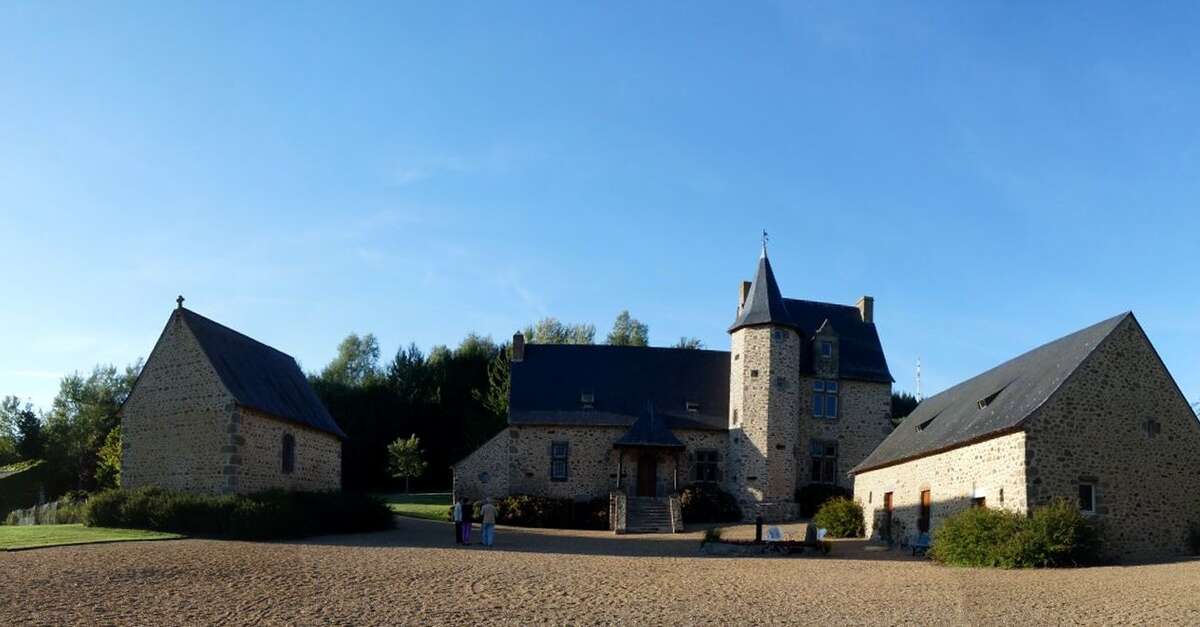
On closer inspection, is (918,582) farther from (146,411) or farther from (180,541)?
(146,411)

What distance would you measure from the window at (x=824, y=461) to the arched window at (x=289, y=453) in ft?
60.5

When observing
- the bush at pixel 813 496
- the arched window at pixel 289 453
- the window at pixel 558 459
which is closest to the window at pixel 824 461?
the bush at pixel 813 496

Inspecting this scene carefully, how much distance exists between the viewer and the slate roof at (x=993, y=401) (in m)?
20.5

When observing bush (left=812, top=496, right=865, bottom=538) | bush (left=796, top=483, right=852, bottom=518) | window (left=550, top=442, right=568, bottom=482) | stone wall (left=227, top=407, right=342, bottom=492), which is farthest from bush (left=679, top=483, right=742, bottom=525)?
stone wall (left=227, top=407, right=342, bottom=492)

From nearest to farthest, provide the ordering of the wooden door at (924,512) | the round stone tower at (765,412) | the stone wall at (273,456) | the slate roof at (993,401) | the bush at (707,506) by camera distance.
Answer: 1. the slate roof at (993,401)
2. the stone wall at (273,456)
3. the wooden door at (924,512)
4. the bush at (707,506)
5. the round stone tower at (765,412)

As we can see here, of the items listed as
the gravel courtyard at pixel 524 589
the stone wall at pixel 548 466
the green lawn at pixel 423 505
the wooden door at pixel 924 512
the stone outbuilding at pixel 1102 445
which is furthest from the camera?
the green lawn at pixel 423 505

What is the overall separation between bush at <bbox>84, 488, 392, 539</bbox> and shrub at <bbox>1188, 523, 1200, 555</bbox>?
59.1 ft

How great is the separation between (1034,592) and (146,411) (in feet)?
65.3

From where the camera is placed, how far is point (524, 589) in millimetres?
14164

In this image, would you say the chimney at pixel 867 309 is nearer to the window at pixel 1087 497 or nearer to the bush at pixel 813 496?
the bush at pixel 813 496

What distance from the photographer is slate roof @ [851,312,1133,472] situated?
67.1ft

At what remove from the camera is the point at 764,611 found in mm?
12734

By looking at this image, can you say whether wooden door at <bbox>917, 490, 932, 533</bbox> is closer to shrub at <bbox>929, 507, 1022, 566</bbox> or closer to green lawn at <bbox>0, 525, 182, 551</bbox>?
shrub at <bbox>929, 507, 1022, 566</bbox>

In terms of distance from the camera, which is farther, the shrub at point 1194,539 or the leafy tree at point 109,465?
the leafy tree at point 109,465
